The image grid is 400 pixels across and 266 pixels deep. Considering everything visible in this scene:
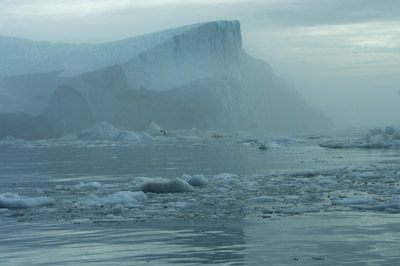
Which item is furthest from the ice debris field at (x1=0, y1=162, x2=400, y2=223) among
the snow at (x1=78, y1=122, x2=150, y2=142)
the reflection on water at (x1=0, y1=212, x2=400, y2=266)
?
the snow at (x1=78, y1=122, x2=150, y2=142)

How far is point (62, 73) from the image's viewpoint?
105 ft

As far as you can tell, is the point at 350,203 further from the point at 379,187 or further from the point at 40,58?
the point at 40,58

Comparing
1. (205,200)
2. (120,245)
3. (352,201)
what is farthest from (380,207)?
(120,245)

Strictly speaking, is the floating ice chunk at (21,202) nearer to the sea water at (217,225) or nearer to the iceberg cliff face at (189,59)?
the sea water at (217,225)

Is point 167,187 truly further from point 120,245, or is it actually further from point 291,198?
point 120,245

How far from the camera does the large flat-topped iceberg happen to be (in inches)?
1265

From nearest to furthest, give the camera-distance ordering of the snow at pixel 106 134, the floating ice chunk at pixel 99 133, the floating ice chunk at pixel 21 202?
the floating ice chunk at pixel 21 202 < the snow at pixel 106 134 < the floating ice chunk at pixel 99 133

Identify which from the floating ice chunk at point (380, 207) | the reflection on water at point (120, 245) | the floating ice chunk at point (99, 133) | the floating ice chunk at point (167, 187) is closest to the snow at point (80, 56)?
the floating ice chunk at point (99, 133)

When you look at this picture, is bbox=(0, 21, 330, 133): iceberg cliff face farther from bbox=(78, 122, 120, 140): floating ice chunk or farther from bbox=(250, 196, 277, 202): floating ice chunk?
bbox=(250, 196, 277, 202): floating ice chunk

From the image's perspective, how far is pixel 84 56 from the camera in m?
34.1

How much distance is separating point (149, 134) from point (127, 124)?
1692mm

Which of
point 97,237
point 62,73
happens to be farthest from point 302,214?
point 62,73

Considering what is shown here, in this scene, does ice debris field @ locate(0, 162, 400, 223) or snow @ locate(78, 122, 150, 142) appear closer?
ice debris field @ locate(0, 162, 400, 223)

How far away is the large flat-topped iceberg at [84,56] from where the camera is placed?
3212 cm
